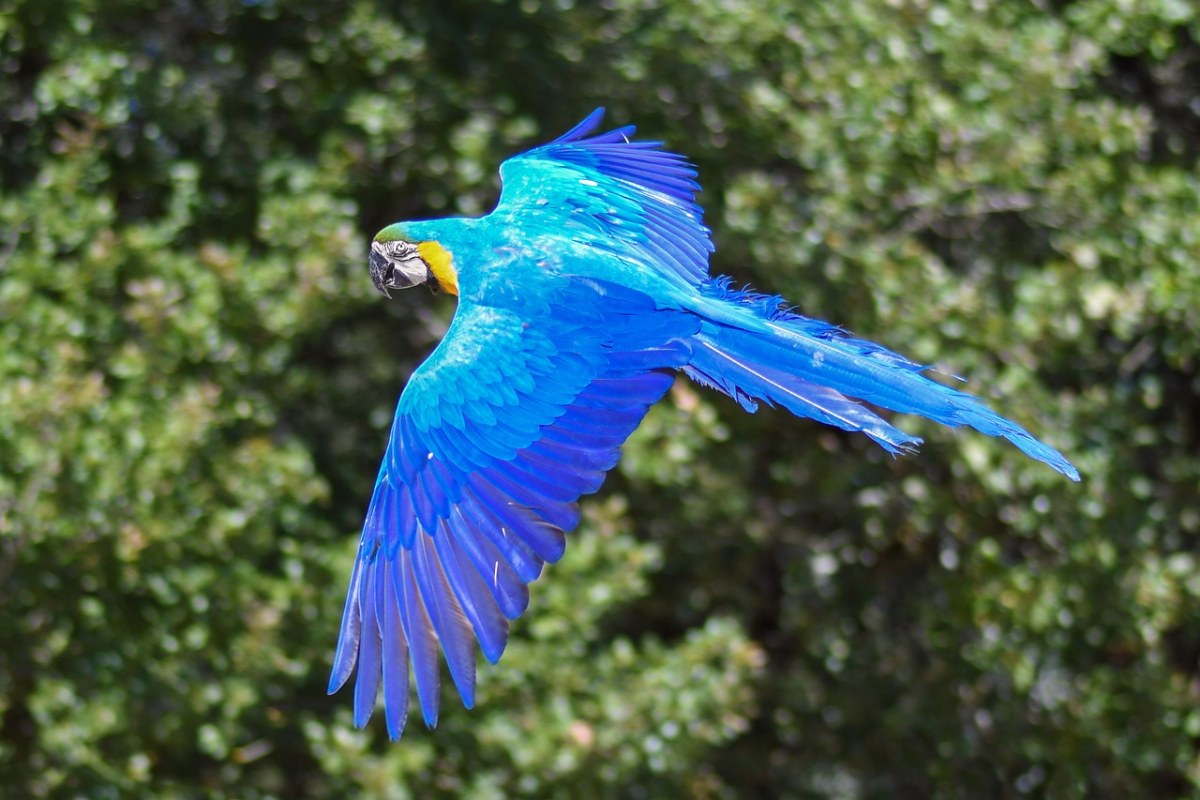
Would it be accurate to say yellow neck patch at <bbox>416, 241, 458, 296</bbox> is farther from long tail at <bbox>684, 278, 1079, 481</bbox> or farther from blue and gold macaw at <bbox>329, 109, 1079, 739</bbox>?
long tail at <bbox>684, 278, 1079, 481</bbox>

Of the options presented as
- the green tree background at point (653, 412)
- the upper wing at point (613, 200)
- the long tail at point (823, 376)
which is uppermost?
the long tail at point (823, 376)

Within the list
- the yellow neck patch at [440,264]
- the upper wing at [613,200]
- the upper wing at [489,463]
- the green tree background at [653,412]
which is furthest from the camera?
the green tree background at [653,412]

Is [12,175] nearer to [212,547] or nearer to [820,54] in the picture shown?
[212,547]

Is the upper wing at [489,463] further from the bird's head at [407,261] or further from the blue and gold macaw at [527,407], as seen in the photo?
the bird's head at [407,261]

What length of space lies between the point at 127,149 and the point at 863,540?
209 cm

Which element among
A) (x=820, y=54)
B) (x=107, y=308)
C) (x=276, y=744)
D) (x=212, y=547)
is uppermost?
(x=820, y=54)

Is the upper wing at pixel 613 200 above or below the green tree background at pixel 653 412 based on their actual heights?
above

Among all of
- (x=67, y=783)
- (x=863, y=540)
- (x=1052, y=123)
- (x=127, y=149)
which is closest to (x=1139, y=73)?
(x=1052, y=123)

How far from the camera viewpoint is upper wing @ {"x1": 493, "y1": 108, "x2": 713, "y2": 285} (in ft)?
8.48

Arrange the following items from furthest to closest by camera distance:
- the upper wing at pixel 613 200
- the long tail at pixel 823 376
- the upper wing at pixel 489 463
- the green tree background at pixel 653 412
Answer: the green tree background at pixel 653 412 → the upper wing at pixel 613 200 → the upper wing at pixel 489 463 → the long tail at pixel 823 376

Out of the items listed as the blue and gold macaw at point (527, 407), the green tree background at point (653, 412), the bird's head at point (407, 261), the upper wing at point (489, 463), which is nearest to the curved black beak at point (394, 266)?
the bird's head at point (407, 261)

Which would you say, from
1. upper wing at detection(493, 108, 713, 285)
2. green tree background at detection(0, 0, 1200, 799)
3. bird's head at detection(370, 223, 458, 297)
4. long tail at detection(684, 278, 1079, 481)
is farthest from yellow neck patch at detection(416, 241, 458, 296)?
green tree background at detection(0, 0, 1200, 799)

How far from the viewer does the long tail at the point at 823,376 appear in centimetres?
199

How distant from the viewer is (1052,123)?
13.5ft
